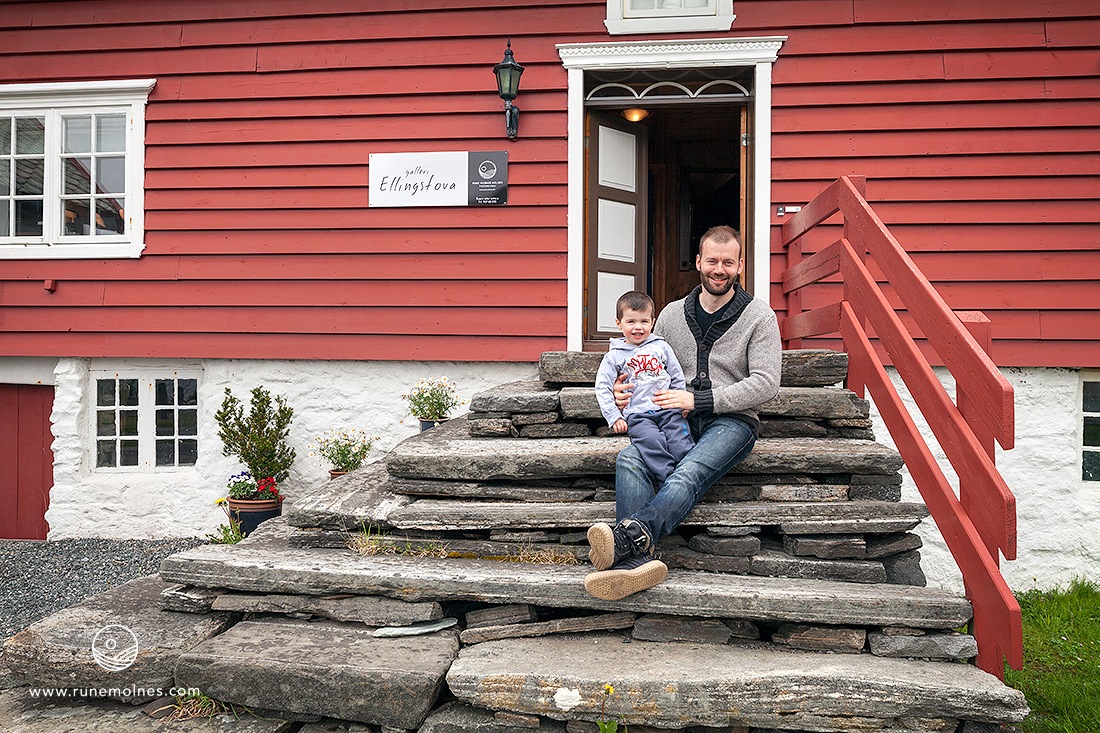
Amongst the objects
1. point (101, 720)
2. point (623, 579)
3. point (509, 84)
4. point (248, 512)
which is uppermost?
point (509, 84)

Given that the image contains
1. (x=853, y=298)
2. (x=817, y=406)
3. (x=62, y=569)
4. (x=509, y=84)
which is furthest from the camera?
(x=509, y=84)

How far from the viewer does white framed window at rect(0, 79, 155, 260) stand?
5266 mm

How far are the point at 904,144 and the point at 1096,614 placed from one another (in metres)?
3.08

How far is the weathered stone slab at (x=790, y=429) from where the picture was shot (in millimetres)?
3092

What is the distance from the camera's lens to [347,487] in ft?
10.4

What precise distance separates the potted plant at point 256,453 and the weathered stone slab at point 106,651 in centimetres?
237

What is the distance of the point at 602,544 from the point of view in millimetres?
2250

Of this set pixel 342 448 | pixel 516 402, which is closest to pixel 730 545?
pixel 516 402

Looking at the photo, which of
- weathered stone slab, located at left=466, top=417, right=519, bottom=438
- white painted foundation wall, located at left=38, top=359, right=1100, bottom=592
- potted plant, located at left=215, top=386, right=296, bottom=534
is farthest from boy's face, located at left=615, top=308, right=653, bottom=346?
potted plant, located at left=215, top=386, right=296, bottom=534

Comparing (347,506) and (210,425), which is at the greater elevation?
(210,425)

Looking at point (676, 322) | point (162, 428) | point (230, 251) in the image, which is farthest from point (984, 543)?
point (162, 428)

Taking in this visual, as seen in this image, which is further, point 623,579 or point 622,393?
point 622,393

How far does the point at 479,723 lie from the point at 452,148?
3.99 m

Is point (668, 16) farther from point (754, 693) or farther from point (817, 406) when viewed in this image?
point (754, 693)
